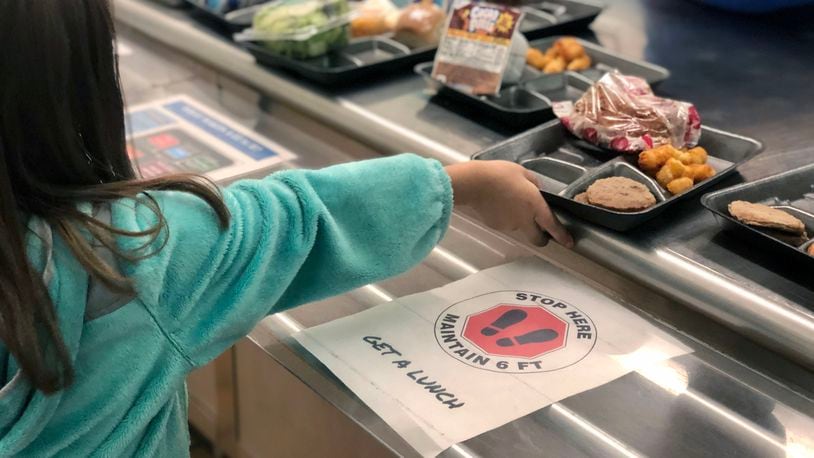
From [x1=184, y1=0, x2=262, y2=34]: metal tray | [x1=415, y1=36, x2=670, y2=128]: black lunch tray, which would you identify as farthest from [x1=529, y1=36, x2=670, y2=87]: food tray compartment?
[x1=184, y1=0, x2=262, y2=34]: metal tray

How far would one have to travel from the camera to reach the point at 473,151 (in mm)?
1095

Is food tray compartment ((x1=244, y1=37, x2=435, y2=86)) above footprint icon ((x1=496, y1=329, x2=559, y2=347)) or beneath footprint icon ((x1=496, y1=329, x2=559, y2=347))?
above

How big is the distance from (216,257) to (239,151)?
54 centimetres

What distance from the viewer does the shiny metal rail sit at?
2.60 ft

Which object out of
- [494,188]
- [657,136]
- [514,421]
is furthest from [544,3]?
[514,421]

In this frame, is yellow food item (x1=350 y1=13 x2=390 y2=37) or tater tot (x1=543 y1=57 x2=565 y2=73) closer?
tater tot (x1=543 y1=57 x2=565 y2=73)

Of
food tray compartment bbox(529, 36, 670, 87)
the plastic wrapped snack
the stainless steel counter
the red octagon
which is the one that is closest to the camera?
the stainless steel counter

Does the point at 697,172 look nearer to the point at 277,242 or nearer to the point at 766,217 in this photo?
the point at 766,217

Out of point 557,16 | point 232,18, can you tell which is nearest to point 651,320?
point 557,16

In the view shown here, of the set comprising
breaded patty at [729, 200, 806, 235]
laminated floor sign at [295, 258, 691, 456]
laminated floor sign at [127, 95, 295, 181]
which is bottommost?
laminated floor sign at [127, 95, 295, 181]

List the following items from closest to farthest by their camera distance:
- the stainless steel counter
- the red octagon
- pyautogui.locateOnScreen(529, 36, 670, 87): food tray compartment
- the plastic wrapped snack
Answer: the stainless steel counter < the red octagon < pyautogui.locateOnScreen(529, 36, 670, 87): food tray compartment < the plastic wrapped snack

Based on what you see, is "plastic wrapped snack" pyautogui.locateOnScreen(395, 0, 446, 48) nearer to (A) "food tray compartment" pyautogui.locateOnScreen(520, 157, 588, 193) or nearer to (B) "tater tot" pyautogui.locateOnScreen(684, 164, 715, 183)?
(A) "food tray compartment" pyautogui.locateOnScreen(520, 157, 588, 193)

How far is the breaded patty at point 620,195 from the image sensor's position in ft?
2.91

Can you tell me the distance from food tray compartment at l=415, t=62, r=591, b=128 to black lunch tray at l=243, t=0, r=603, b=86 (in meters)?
0.07
